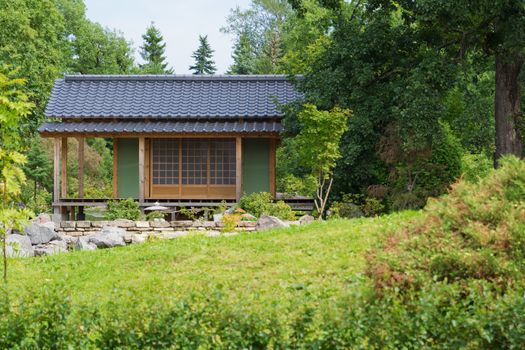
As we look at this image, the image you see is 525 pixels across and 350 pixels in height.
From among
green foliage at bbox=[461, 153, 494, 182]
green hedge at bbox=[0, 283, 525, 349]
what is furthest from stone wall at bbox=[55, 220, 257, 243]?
green hedge at bbox=[0, 283, 525, 349]

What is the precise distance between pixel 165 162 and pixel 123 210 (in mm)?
3254

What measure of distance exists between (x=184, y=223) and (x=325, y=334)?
11817 mm

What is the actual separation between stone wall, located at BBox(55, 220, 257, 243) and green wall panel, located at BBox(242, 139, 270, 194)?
638 cm

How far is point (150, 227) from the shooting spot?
17453 millimetres

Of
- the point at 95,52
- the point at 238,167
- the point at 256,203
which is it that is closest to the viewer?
the point at 256,203

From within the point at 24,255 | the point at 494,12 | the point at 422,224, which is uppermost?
the point at 494,12

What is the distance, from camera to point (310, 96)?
65.0 ft

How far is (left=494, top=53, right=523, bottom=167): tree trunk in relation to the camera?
60.0 feet

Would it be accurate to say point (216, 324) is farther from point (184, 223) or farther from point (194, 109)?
point (194, 109)

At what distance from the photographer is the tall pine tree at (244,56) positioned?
164 feet

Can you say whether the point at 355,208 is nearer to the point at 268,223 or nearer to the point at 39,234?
the point at 268,223

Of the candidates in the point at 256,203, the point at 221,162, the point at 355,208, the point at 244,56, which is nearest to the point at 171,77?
the point at 221,162

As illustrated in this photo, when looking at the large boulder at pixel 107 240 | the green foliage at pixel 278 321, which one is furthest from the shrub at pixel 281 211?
the green foliage at pixel 278 321

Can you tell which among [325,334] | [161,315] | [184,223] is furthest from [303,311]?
[184,223]
